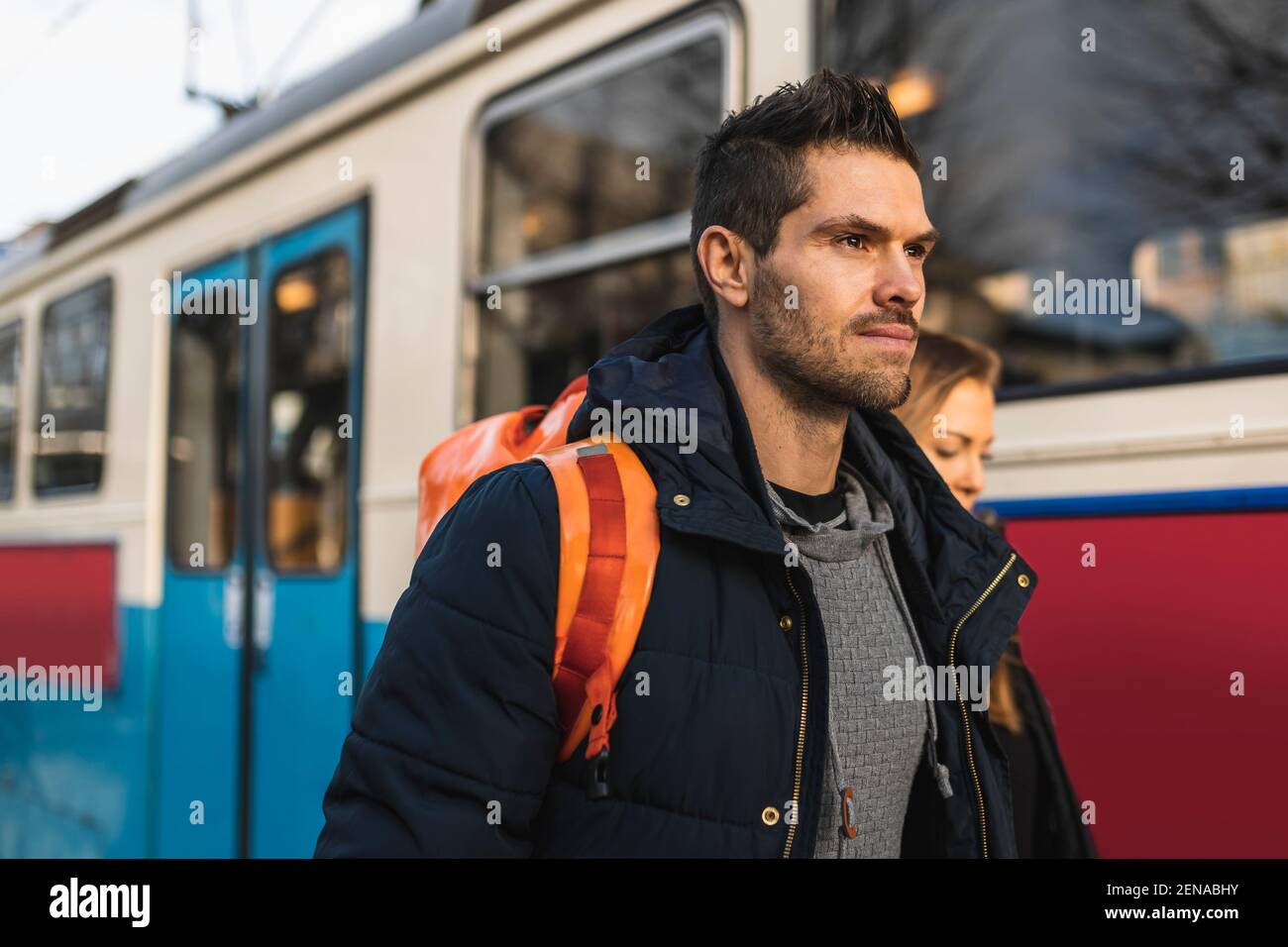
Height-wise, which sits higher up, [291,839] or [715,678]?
[715,678]

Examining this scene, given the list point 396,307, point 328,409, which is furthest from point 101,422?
point 396,307

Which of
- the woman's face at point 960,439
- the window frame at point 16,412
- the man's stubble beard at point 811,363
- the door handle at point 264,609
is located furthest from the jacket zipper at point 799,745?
the window frame at point 16,412

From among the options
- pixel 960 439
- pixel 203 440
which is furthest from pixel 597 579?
pixel 203 440

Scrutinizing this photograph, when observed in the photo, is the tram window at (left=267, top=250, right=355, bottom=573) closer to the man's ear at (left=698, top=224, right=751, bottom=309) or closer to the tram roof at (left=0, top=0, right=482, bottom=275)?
the tram roof at (left=0, top=0, right=482, bottom=275)

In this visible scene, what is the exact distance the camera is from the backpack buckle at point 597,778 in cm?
128

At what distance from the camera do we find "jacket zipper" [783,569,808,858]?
1.35 m

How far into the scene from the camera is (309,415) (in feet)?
12.4

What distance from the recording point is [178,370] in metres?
4.37

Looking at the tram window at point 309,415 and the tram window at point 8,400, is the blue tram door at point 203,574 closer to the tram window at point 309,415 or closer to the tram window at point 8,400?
the tram window at point 309,415

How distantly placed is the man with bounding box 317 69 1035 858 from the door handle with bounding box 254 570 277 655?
8.10 ft

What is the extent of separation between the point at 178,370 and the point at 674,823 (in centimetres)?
364

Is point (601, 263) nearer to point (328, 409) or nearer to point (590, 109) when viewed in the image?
point (590, 109)

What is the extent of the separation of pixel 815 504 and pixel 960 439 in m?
0.53

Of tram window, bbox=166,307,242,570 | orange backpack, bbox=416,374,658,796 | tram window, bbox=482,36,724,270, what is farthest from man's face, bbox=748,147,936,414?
tram window, bbox=166,307,242,570
